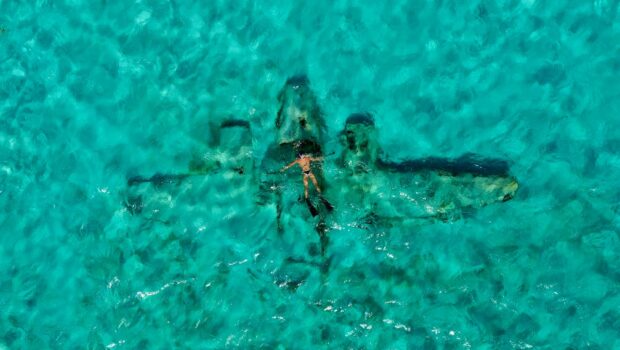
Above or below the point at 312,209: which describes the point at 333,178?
above

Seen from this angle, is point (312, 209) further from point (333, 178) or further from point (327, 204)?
point (333, 178)

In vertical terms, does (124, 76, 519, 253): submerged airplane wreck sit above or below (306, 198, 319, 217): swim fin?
above

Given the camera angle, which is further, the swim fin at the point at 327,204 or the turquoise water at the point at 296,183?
the swim fin at the point at 327,204

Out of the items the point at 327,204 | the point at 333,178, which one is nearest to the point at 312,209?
the point at 327,204

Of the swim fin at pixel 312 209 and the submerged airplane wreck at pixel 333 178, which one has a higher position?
the submerged airplane wreck at pixel 333 178

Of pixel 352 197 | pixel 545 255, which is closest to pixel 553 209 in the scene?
pixel 545 255
